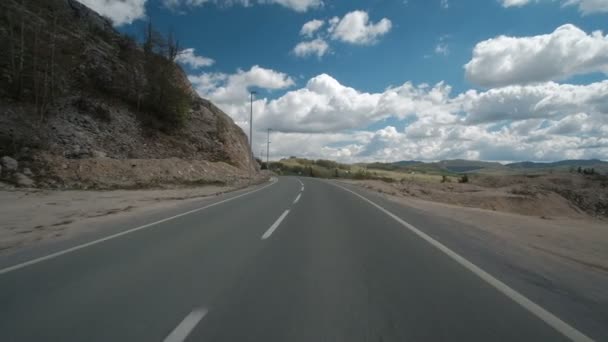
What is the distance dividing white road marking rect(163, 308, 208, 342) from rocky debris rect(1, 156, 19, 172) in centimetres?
1953

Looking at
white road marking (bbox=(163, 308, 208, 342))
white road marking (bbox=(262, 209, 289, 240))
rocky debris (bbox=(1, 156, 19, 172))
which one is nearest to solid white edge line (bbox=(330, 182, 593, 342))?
white road marking (bbox=(163, 308, 208, 342))

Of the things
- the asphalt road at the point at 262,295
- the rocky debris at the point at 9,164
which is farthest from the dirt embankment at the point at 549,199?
the rocky debris at the point at 9,164

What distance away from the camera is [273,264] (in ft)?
16.8

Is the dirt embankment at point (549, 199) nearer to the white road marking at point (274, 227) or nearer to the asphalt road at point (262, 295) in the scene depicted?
the white road marking at point (274, 227)

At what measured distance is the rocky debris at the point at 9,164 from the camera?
16.6 meters

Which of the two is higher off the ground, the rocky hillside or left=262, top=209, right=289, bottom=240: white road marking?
the rocky hillside

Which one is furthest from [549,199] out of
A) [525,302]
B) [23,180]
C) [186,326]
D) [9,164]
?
[9,164]

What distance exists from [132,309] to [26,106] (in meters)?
25.9

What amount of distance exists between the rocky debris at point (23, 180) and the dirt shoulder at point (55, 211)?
1218 mm

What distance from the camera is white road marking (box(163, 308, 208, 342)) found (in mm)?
2836

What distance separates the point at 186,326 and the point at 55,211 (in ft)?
36.7

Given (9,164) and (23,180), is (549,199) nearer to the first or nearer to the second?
(23,180)

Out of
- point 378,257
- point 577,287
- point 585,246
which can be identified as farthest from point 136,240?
point 585,246

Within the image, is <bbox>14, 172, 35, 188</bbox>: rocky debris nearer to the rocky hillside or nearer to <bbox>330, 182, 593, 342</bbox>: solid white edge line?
the rocky hillside
